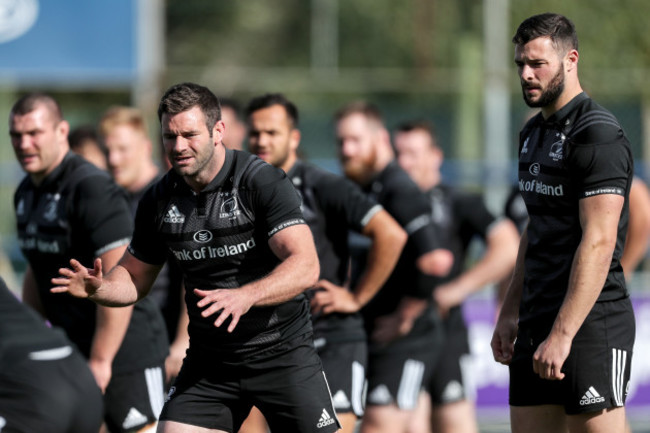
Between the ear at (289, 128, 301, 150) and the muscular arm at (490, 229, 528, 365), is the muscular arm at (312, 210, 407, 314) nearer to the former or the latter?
the ear at (289, 128, 301, 150)

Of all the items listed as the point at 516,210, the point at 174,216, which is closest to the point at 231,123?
the point at 516,210

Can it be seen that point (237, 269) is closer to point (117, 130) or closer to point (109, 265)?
point (109, 265)

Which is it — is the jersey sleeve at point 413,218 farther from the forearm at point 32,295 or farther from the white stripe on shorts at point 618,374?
the white stripe on shorts at point 618,374

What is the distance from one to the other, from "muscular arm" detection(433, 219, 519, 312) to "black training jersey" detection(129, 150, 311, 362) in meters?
3.58

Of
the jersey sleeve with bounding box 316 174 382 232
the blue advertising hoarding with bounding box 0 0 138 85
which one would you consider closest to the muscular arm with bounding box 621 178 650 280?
the jersey sleeve with bounding box 316 174 382 232

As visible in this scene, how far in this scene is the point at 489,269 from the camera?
31.1 ft

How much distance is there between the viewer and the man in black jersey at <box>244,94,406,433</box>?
6.70m

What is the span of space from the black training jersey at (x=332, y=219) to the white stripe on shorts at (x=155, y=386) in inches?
→ 36.9

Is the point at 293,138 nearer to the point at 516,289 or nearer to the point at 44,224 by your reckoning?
the point at 44,224

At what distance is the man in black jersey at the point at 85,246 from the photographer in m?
6.41

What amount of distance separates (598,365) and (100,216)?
2831mm

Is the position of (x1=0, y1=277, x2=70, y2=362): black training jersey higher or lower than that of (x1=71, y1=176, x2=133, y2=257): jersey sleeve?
lower

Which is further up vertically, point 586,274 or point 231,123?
point 231,123

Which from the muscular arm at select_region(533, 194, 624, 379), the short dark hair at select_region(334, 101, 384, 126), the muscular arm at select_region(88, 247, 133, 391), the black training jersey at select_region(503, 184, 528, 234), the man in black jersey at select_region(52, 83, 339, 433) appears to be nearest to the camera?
the muscular arm at select_region(533, 194, 624, 379)
